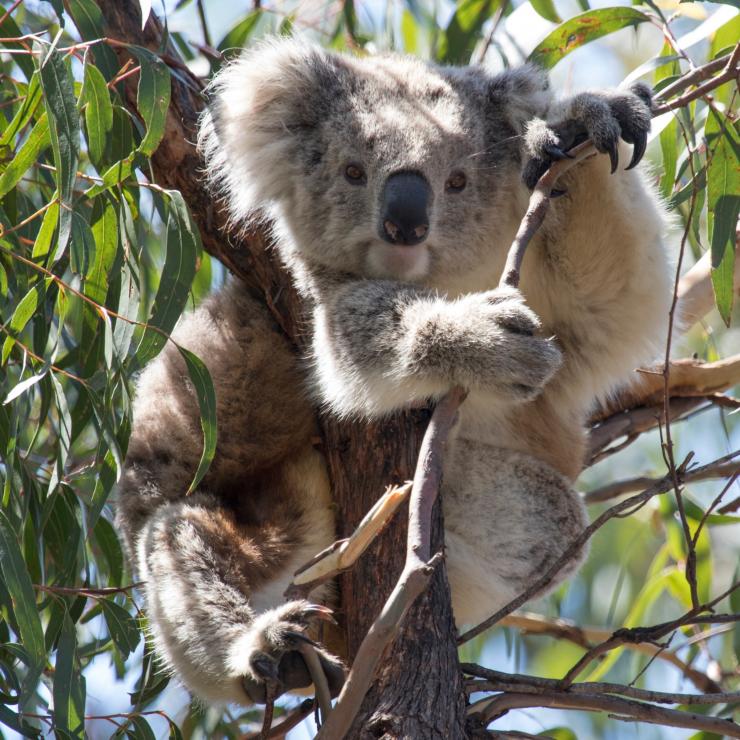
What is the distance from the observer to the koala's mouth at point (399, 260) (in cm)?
248

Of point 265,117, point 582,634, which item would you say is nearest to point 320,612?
point 265,117

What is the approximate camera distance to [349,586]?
227 cm

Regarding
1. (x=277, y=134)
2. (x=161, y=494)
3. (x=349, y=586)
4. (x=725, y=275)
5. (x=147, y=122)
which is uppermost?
(x=277, y=134)

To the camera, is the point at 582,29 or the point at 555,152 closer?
the point at 555,152

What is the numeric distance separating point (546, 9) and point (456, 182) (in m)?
0.94

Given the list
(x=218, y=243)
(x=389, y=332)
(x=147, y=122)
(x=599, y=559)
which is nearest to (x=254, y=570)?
(x=389, y=332)

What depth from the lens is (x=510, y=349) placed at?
7.07 feet

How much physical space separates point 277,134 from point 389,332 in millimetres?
722

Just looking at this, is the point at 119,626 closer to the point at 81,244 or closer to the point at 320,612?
the point at 320,612

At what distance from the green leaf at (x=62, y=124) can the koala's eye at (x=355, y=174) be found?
2.41 feet

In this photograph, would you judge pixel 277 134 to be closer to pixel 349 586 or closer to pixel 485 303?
pixel 485 303

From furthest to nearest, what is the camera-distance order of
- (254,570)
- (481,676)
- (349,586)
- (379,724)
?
(254,570), (349,586), (481,676), (379,724)

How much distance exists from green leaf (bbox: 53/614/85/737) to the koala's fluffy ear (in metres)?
1.17

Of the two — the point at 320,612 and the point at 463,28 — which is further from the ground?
the point at 463,28
